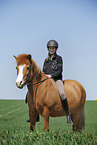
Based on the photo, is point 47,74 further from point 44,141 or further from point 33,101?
point 44,141

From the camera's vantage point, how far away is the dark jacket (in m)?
6.27

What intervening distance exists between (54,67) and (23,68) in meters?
1.13

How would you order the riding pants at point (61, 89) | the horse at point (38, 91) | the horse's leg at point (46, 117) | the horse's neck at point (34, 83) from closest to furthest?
the horse at point (38, 91)
the horse's leg at point (46, 117)
the horse's neck at point (34, 83)
the riding pants at point (61, 89)

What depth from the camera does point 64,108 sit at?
251 inches

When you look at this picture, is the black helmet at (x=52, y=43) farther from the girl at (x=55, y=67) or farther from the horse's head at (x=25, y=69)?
the horse's head at (x=25, y=69)

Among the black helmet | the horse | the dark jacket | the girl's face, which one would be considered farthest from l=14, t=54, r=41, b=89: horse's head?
the black helmet

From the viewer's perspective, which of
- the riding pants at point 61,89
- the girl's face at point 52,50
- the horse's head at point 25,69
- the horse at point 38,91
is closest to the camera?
the horse's head at point 25,69

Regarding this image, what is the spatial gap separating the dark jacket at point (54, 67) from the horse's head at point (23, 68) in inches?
31.7

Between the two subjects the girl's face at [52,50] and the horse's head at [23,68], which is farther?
the girl's face at [52,50]

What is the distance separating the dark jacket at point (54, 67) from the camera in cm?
627

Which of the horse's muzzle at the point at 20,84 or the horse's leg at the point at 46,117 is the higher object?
the horse's muzzle at the point at 20,84

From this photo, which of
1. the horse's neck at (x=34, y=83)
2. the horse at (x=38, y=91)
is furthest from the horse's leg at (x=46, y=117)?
the horse's neck at (x=34, y=83)

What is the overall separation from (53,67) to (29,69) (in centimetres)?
89

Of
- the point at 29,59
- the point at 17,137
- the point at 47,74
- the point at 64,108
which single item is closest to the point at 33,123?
the point at 17,137
